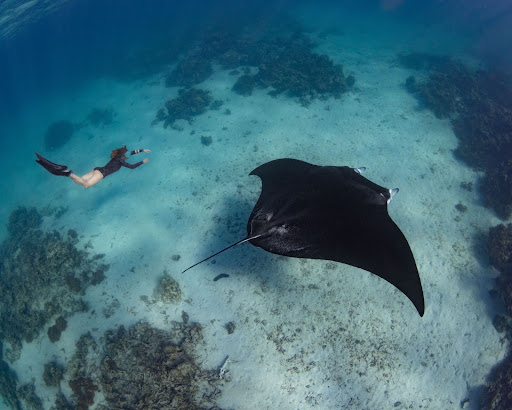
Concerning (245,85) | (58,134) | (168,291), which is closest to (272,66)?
(245,85)

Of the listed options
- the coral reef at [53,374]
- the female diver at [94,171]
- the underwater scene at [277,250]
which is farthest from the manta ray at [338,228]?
the coral reef at [53,374]

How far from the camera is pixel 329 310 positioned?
7.38 meters

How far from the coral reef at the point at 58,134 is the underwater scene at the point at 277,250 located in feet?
9.05

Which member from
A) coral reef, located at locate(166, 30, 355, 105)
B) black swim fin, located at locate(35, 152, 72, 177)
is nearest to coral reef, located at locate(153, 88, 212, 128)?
coral reef, located at locate(166, 30, 355, 105)

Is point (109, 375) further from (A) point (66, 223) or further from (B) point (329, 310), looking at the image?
(A) point (66, 223)

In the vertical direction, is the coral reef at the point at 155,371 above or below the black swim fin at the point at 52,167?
below

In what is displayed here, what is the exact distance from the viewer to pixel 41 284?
9.95 m

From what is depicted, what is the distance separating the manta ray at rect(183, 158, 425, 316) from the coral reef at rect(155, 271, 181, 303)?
4232 millimetres

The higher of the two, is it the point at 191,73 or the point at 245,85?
the point at 191,73

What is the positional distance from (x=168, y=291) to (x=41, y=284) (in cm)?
585

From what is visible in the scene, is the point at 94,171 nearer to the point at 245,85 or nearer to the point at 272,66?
the point at 245,85

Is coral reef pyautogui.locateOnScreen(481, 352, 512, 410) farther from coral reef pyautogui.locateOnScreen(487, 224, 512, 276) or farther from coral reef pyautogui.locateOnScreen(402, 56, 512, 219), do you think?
coral reef pyautogui.locateOnScreen(402, 56, 512, 219)

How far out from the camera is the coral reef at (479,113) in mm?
10289

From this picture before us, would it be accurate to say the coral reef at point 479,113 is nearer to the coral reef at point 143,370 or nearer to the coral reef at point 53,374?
the coral reef at point 143,370
